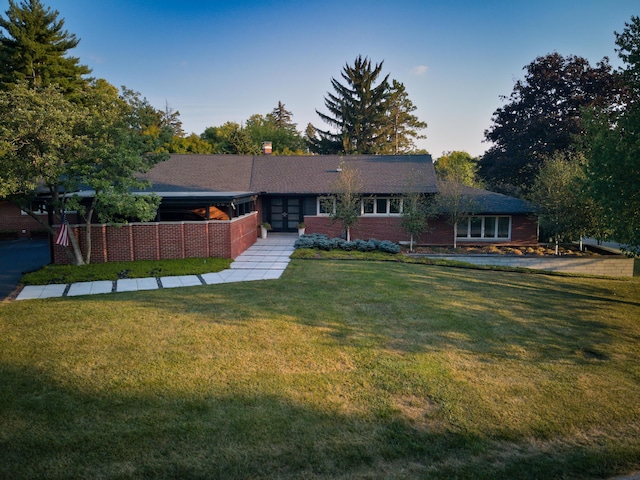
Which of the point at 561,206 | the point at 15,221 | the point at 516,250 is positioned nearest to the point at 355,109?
the point at 516,250

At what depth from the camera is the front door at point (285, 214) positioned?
2273cm

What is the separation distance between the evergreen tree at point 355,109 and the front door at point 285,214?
68.1 ft

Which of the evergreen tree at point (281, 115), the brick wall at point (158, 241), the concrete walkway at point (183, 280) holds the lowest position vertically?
the concrete walkway at point (183, 280)

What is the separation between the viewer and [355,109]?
139 ft

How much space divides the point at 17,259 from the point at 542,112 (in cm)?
3017

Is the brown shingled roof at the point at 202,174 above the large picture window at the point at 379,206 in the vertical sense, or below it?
above

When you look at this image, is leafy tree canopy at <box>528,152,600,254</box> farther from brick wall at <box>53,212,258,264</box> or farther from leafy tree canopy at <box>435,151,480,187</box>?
brick wall at <box>53,212,258,264</box>

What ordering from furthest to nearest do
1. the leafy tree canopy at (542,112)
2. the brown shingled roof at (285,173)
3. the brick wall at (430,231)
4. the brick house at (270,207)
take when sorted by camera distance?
the leafy tree canopy at (542,112) < the brown shingled roof at (285,173) < the brick wall at (430,231) < the brick house at (270,207)

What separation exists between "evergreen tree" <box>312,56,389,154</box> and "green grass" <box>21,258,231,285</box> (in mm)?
31031

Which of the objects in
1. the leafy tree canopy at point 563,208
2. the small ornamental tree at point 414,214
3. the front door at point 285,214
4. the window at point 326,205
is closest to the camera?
the leafy tree canopy at point 563,208

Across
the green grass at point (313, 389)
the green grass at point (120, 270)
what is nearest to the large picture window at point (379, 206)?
the green grass at point (120, 270)

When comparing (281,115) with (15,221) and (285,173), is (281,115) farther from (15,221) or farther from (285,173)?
(15,221)

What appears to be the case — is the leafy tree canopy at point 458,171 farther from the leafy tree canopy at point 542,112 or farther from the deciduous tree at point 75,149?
the deciduous tree at point 75,149

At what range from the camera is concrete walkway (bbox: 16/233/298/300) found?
1020cm
